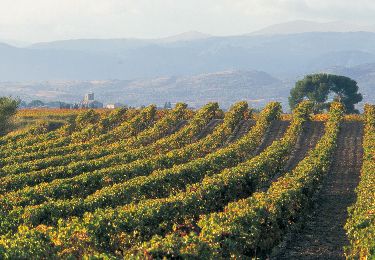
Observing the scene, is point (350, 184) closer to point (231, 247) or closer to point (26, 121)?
point (231, 247)

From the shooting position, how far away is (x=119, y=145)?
54656 millimetres

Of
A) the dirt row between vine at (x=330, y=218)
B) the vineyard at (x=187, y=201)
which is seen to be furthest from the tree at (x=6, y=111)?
the dirt row between vine at (x=330, y=218)

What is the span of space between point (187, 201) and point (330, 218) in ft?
29.1

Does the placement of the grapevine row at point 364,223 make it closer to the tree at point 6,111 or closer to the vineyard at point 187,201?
the vineyard at point 187,201

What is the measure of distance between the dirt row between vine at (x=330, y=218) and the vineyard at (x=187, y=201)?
7 centimetres

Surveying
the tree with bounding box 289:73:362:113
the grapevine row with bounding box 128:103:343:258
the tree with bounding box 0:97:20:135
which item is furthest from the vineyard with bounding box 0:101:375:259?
the tree with bounding box 289:73:362:113

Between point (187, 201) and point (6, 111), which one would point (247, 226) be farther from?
point (6, 111)

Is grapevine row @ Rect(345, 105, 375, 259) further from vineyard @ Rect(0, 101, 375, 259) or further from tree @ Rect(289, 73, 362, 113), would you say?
tree @ Rect(289, 73, 362, 113)

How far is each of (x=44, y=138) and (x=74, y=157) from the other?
17753 mm

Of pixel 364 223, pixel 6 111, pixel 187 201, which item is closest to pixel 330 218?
pixel 364 223

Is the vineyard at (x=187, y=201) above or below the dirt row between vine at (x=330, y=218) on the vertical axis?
above

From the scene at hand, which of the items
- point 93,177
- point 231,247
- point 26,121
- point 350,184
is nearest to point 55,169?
point 93,177

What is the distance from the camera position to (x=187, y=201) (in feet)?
92.4

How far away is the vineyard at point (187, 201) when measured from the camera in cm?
2103
